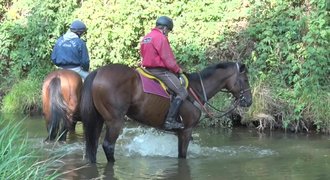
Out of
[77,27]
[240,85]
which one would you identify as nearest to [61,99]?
Result: [77,27]

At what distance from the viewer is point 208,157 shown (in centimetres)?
934

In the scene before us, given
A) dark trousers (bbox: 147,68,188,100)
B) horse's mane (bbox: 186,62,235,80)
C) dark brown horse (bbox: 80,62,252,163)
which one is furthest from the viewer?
horse's mane (bbox: 186,62,235,80)

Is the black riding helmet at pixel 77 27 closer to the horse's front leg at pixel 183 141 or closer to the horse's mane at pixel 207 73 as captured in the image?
the horse's mane at pixel 207 73

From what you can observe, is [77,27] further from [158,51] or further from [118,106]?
[118,106]

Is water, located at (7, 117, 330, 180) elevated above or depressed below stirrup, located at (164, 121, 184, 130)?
below

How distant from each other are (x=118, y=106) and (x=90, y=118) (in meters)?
0.47

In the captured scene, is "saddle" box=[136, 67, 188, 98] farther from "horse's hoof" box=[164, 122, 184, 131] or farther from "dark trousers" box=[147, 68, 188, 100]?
"horse's hoof" box=[164, 122, 184, 131]

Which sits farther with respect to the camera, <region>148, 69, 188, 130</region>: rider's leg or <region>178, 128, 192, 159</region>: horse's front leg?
<region>178, 128, 192, 159</region>: horse's front leg

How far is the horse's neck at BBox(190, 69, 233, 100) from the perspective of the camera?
9.27 metres

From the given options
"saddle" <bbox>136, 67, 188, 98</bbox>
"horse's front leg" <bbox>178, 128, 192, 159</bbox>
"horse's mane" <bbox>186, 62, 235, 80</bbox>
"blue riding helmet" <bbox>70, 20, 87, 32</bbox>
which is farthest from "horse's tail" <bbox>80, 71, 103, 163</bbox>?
"blue riding helmet" <bbox>70, 20, 87, 32</bbox>

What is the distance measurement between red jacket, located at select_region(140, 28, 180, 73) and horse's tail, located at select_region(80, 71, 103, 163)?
0.87m

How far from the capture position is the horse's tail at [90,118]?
8.41 meters

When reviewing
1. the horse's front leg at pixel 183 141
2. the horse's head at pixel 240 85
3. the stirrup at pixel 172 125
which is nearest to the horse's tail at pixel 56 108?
the stirrup at pixel 172 125

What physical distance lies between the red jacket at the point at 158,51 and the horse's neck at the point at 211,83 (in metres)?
0.75
